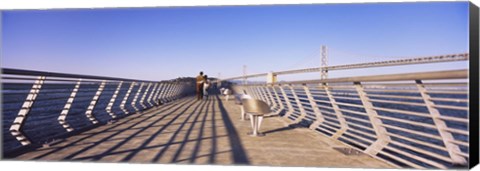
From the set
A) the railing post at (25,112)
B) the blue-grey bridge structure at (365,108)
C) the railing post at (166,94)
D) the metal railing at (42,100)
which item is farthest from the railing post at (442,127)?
the railing post at (166,94)

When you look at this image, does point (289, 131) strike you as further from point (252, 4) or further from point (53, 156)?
point (53, 156)

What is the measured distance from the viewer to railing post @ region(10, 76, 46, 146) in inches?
109

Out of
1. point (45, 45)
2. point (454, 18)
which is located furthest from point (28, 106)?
point (45, 45)

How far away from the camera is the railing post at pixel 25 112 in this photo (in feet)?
9.05

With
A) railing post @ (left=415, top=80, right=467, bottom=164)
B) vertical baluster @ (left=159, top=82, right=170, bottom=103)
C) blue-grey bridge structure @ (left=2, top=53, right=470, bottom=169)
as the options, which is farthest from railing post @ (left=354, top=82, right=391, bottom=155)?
vertical baluster @ (left=159, top=82, right=170, bottom=103)

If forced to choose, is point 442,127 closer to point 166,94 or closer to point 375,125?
point 375,125

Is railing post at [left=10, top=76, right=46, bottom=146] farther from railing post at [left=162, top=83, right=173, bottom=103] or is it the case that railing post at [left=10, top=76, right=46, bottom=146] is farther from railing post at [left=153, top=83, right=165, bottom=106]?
railing post at [left=162, top=83, right=173, bottom=103]

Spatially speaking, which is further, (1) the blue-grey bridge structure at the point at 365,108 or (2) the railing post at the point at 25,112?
(2) the railing post at the point at 25,112

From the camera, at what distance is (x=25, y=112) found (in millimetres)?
2787

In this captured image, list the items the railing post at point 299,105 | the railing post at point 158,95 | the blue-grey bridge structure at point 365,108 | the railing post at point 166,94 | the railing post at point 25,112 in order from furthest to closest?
the railing post at point 166,94
the railing post at point 158,95
the railing post at point 299,105
the railing post at point 25,112
the blue-grey bridge structure at point 365,108

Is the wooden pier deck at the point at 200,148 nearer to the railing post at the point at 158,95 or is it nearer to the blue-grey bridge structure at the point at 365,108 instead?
the blue-grey bridge structure at the point at 365,108

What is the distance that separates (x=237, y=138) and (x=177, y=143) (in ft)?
2.09

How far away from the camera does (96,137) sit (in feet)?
10.6

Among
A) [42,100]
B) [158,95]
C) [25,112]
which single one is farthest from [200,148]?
[158,95]
